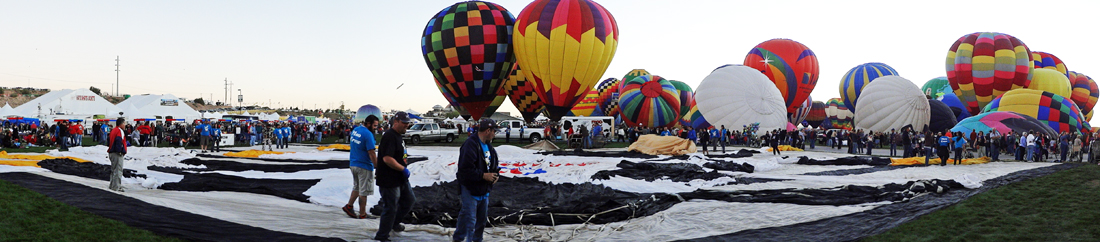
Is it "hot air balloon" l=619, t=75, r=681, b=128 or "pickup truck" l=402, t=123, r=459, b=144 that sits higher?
"hot air balloon" l=619, t=75, r=681, b=128

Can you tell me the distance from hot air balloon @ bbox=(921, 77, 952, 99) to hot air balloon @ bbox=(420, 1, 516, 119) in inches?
1458

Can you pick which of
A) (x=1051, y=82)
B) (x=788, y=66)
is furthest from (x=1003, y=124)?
(x=1051, y=82)

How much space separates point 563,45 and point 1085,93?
1413 inches

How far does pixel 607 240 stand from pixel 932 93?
53.4 m

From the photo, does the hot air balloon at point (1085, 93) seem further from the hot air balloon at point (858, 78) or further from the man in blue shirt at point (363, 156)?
the man in blue shirt at point (363, 156)

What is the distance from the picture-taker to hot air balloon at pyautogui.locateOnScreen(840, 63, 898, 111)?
1769 inches

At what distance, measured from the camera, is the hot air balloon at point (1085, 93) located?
134 ft

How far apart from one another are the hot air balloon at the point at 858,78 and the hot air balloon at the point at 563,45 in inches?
971

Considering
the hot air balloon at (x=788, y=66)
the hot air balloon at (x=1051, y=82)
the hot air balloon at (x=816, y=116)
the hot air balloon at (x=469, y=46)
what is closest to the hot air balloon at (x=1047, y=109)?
the hot air balloon at (x=1051, y=82)

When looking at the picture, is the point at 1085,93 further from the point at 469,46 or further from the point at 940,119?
the point at 469,46

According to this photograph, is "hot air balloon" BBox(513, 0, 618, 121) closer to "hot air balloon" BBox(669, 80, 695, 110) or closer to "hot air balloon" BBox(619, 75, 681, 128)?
→ "hot air balloon" BBox(619, 75, 681, 128)

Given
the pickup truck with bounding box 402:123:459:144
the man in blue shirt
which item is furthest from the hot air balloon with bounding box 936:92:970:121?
the man in blue shirt

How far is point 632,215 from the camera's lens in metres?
7.39

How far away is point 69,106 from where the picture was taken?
41219 mm
